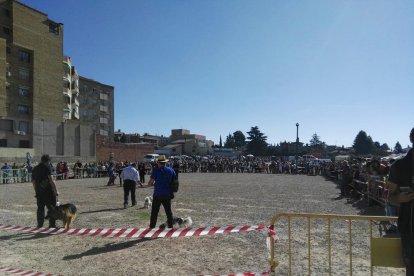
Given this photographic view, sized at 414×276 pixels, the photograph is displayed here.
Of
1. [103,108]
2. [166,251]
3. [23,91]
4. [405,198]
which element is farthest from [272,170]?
[103,108]

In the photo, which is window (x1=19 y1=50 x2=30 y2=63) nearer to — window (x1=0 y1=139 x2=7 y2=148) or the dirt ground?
window (x1=0 y1=139 x2=7 y2=148)

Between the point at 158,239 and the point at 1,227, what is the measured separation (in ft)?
12.3

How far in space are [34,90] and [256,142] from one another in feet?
215

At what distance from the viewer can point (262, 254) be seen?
7.20m

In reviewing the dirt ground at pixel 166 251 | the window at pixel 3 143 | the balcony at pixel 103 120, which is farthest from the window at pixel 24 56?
the dirt ground at pixel 166 251

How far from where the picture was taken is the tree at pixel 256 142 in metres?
109

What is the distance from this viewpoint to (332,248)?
767 centimetres

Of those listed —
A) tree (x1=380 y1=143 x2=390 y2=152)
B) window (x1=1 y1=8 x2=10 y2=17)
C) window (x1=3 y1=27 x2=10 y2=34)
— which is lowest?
tree (x1=380 y1=143 x2=390 y2=152)

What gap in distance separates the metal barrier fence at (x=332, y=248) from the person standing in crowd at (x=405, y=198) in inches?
10.9

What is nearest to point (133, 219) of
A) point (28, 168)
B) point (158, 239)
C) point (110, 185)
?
point (158, 239)

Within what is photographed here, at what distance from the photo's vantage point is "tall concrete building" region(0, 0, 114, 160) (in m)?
52.3

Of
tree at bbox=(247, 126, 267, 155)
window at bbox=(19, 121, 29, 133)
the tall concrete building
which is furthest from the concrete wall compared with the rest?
tree at bbox=(247, 126, 267, 155)

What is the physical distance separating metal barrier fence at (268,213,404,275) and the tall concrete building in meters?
44.6

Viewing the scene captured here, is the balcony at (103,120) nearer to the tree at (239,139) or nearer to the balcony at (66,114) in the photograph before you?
the balcony at (66,114)
